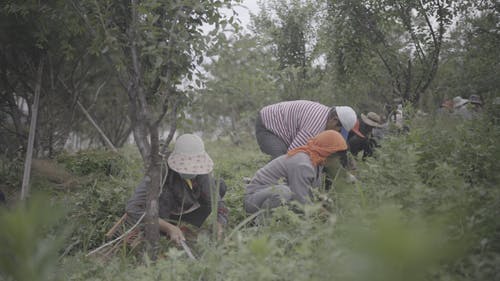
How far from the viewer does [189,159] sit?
3.63 m

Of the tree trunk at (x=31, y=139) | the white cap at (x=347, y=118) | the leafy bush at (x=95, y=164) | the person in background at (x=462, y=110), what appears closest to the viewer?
the white cap at (x=347, y=118)

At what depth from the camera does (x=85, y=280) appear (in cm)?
284

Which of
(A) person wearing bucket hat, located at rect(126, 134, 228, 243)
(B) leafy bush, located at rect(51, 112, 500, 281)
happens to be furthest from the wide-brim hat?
(A) person wearing bucket hat, located at rect(126, 134, 228, 243)

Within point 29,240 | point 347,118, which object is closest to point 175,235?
point 347,118

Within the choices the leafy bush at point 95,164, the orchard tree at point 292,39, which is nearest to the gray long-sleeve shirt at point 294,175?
the leafy bush at point 95,164

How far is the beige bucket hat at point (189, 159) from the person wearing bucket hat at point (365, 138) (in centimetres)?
213

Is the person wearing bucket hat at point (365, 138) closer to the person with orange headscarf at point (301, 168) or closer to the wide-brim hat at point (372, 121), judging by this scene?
the wide-brim hat at point (372, 121)

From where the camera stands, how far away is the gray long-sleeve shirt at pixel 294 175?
11.8 feet

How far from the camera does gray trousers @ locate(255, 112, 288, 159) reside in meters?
4.96

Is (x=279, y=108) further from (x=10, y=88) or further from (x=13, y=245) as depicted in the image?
(x=10, y=88)

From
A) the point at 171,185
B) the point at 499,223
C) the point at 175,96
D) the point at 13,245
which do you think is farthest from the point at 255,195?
the point at 13,245

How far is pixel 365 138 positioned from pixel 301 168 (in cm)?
198

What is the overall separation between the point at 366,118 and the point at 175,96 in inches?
118

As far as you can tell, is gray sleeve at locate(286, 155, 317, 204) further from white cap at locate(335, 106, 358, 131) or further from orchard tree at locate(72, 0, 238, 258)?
white cap at locate(335, 106, 358, 131)
